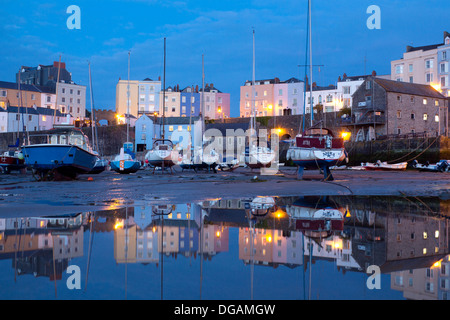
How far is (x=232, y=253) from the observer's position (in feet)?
16.5

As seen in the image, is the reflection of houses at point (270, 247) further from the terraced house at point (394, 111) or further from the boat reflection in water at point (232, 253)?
the terraced house at point (394, 111)

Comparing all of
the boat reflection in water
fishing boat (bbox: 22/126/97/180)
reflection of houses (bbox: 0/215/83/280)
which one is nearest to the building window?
fishing boat (bbox: 22/126/97/180)

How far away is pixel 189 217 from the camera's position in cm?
794

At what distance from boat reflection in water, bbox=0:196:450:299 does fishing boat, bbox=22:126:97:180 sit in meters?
15.9

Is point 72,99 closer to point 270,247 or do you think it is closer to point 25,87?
point 25,87

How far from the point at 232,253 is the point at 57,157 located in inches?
802

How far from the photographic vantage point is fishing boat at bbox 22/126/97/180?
910 inches

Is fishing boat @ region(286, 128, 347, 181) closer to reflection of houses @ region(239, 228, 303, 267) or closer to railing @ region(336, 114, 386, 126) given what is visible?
reflection of houses @ region(239, 228, 303, 267)

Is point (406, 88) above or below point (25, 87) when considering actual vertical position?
below

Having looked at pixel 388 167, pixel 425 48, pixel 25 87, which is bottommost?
pixel 388 167

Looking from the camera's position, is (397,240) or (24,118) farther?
(24,118)

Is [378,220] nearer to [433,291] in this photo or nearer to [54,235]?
[433,291]

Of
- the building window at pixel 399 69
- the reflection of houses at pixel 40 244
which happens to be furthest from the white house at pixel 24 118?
the reflection of houses at pixel 40 244

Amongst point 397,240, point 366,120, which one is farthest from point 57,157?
point 366,120
